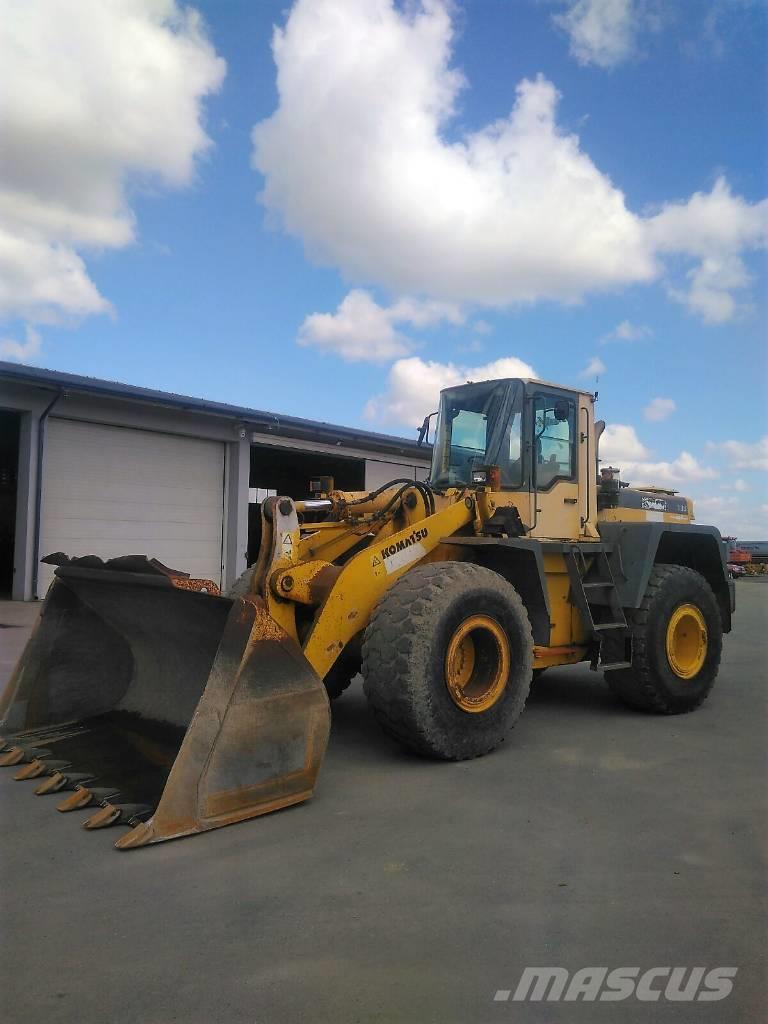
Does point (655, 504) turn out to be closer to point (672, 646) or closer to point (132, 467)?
point (672, 646)

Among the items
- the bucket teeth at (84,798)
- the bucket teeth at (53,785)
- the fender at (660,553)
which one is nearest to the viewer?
the bucket teeth at (84,798)

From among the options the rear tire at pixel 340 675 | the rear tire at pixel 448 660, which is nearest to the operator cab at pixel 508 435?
the rear tire at pixel 448 660

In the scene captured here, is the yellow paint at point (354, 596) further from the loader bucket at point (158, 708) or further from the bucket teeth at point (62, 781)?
the bucket teeth at point (62, 781)

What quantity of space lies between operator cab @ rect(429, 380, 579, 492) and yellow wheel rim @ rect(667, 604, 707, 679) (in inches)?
64.6

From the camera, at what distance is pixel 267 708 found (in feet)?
13.4

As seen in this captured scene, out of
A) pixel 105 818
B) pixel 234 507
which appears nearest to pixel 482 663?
pixel 105 818

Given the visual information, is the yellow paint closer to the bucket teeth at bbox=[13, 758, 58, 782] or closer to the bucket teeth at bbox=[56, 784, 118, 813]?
the bucket teeth at bbox=[56, 784, 118, 813]

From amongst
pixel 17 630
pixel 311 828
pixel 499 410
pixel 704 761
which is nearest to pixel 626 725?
pixel 704 761

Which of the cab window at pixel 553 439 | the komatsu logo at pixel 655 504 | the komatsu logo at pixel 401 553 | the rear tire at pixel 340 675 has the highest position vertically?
the cab window at pixel 553 439

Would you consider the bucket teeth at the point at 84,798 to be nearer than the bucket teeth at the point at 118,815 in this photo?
No

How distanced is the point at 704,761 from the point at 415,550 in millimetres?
2474

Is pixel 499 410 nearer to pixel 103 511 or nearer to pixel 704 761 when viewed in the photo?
pixel 704 761

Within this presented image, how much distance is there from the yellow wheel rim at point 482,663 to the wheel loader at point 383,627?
0.6 inches

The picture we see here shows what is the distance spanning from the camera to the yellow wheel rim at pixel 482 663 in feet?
17.3
